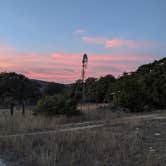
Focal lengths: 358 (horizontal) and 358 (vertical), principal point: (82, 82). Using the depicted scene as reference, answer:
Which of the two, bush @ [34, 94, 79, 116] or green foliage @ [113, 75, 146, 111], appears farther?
green foliage @ [113, 75, 146, 111]

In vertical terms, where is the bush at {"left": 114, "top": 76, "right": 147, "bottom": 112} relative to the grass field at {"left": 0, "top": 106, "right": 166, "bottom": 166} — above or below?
above

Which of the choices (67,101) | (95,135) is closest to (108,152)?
(95,135)

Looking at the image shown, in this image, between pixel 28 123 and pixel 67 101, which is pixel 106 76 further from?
pixel 28 123

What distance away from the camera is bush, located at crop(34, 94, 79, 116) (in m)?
25.3

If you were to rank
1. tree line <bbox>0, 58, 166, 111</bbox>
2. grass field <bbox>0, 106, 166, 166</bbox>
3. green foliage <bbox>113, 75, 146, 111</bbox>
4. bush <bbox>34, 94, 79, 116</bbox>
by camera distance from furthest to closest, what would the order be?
tree line <bbox>0, 58, 166, 111</bbox>
green foliage <bbox>113, 75, 146, 111</bbox>
bush <bbox>34, 94, 79, 116</bbox>
grass field <bbox>0, 106, 166, 166</bbox>

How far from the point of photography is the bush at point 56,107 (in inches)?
995

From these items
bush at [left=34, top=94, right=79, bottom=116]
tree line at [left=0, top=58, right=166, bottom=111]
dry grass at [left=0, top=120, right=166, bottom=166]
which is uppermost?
tree line at [left=0, top=58, right=166, bottom=111]

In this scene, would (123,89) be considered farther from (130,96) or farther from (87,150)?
(87,150)

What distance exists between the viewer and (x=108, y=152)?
10.4 m

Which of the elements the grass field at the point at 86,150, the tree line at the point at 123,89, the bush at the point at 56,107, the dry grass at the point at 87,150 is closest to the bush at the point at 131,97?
the tree line at the point at 123,89

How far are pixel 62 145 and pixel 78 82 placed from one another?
72649 millimetres

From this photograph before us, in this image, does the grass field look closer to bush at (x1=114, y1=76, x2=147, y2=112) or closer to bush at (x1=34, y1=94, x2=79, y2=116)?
bush at (x1=34, y1=94, x2=79, y2=116)

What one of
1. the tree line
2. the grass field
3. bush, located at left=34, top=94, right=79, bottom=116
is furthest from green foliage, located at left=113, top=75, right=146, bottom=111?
the grass field

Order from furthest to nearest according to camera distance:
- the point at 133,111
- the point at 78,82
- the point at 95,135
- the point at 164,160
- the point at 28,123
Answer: the point at 78,82
the point at 133,111
the point at 28,123
the point at 95,135
the point at 164,160
